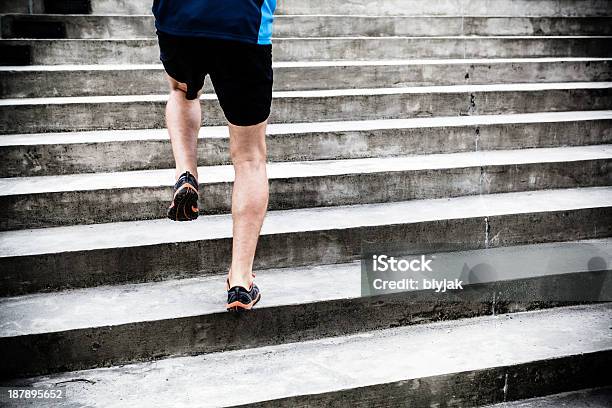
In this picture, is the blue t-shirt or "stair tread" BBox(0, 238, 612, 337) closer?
the blue t-shirt

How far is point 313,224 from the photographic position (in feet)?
10.4

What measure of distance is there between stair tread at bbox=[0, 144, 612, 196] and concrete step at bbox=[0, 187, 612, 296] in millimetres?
202

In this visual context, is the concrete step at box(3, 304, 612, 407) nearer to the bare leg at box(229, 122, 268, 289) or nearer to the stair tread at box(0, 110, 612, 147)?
the bare leg at box(229, 122, 268, 289)

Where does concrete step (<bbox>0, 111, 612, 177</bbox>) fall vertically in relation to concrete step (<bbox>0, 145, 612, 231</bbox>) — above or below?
above

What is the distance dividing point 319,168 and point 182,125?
107 centimetres

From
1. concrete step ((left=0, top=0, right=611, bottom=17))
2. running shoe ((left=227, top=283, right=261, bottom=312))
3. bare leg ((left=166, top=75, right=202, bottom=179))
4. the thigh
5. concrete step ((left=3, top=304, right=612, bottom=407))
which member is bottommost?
concrete step ((left=3, top=304, right=612, bottom=407))

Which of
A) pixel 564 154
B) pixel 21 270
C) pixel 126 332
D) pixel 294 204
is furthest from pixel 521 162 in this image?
pixel 21 270

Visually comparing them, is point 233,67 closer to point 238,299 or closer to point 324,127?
point 238,299

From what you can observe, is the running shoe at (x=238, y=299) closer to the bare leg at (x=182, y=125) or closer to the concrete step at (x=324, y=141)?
the bare leg at (x=182, y=125)

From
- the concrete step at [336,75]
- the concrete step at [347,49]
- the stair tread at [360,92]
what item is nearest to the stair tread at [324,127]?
the stair tread at [360,92]

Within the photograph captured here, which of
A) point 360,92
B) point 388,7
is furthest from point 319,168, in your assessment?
point 388,7

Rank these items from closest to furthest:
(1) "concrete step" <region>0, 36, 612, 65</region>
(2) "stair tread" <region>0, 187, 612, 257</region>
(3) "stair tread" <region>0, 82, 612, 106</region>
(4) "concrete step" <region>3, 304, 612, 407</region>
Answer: (4) "concrete step" <region>3, 304, 612, 407</region> < (2) "stair tread" <region>0, 187, 612, 257</region> < (3) "stair tread" <region>0, 82, 612, 106</region> < (1) "concrete step" <region>0, 36, 612, 65</region>

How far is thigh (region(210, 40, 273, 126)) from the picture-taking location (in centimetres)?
243

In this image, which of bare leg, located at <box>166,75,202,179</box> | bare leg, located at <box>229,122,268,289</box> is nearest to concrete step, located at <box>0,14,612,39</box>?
bare leg, located at <box>166,75,202,179</box>
